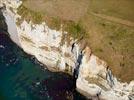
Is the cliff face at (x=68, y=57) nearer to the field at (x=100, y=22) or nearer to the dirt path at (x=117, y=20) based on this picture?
the field at (x=100, y=22)

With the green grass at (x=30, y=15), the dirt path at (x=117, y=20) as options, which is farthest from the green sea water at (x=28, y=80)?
the dirt path at (x=117, y=20)

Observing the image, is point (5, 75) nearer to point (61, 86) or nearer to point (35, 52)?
point (35, 52)

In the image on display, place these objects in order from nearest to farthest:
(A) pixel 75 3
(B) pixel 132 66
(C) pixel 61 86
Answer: (B) pixel 132 66, (C) pixel 61 86, (A) pixel 75 3

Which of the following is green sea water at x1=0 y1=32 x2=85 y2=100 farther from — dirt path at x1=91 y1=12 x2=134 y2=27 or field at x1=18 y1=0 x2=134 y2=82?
dirt path at x1=91 y1=12 x2=134 y2=27

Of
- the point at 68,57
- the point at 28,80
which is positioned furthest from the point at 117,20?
the point at 28,80

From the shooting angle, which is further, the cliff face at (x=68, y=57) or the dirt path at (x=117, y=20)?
the dirt path at (x=117, y=20)

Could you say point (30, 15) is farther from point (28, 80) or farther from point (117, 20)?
point (117, 20)

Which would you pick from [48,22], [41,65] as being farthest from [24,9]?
[41,65]
